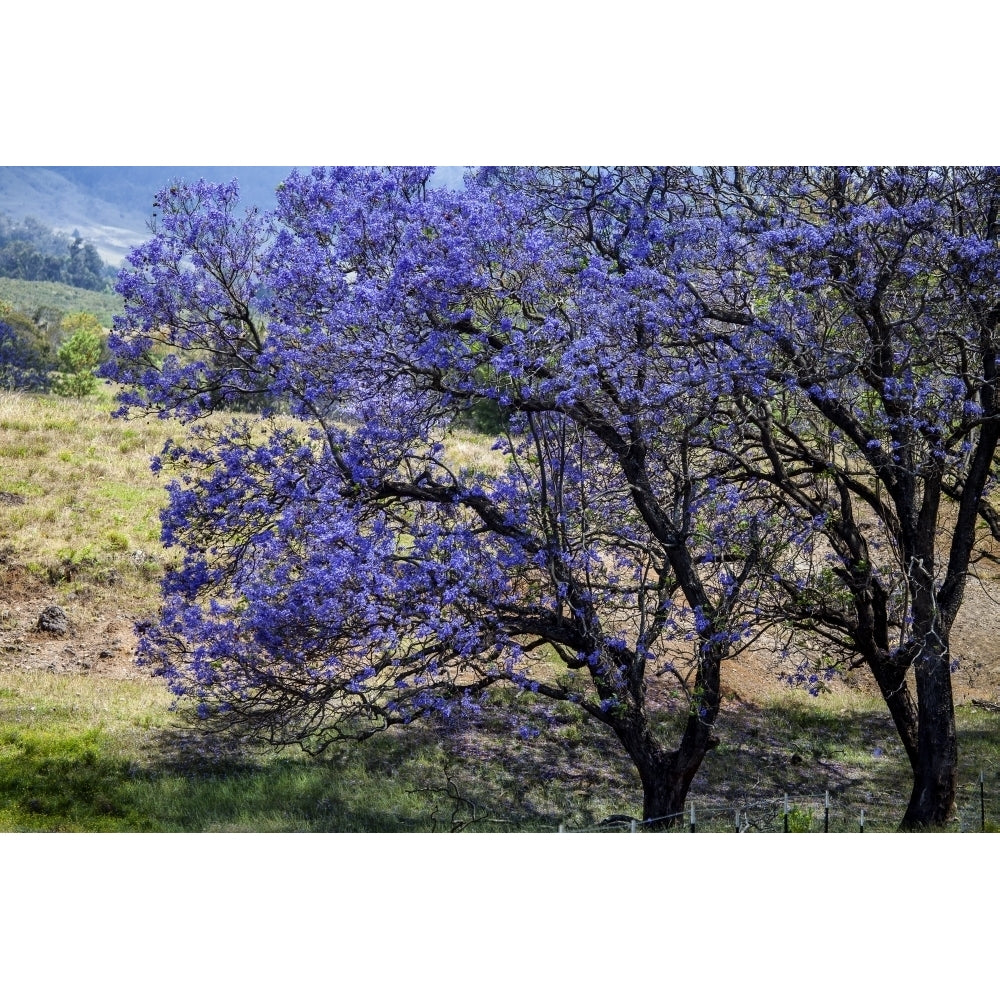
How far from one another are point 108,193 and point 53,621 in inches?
126

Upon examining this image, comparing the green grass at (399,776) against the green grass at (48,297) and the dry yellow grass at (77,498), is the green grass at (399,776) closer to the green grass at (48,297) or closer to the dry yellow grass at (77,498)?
the dry yellow grass at (77,498)

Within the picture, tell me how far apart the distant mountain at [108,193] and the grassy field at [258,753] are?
1.42 m

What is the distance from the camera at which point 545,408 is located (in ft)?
18.1

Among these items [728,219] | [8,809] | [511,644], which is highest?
[728,219]

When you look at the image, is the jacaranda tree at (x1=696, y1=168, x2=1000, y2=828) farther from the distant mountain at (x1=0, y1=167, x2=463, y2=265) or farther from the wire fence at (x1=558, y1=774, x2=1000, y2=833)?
the distant mountain at (x1=0, y1=167, x2=463, y2=265)

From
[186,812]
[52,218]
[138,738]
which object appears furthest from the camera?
[52,218]

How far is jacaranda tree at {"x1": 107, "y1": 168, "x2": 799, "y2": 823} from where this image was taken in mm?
5324

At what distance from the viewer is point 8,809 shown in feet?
18.4

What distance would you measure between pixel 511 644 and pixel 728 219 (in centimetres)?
247

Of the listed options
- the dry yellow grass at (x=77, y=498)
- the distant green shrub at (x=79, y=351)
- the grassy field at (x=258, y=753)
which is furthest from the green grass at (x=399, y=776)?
the distant green shrub at (x=79, y=351)

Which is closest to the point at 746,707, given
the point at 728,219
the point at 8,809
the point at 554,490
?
the point at 554,490

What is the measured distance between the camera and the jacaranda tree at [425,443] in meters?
5.32

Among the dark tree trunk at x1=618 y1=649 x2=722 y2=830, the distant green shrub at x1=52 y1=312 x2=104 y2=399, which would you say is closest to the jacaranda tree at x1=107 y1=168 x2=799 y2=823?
the dark tree trunk at x1=618 y1=649 x2=722 y2=830
